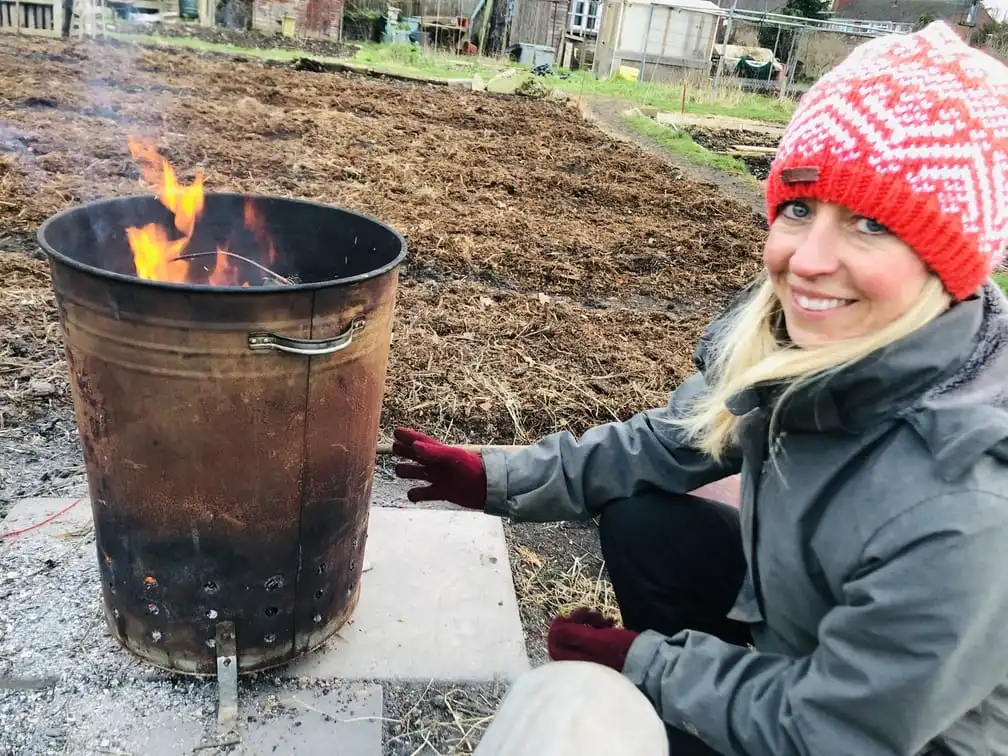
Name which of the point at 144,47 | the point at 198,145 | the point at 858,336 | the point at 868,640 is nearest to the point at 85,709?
the point at 868,640

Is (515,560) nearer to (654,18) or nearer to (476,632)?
(476,632)

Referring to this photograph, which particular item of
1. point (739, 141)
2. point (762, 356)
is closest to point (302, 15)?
point (739, 141)

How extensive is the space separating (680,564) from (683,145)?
35.2 ft

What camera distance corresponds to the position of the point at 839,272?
138 cm

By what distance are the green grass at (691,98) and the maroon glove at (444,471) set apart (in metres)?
15.5

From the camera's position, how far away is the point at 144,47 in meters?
15.1

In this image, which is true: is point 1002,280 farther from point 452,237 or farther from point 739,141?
point 739,141

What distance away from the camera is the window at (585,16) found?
28.1m

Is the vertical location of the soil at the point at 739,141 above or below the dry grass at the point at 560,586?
above

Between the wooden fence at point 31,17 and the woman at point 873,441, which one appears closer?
the woman at point 873,441

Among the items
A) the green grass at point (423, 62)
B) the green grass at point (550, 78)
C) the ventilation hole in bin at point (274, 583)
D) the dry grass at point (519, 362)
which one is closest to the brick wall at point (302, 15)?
the green grass at point (423, 62)

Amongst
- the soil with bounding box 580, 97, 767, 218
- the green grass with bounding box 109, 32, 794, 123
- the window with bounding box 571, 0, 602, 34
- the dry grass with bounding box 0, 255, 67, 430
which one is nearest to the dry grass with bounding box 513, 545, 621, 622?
the dry grass with bounding box 0, 255, 67, 430

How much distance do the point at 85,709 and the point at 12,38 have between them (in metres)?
15.8

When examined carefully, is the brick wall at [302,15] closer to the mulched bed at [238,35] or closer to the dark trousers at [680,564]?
the mulched bed at [238,35]
